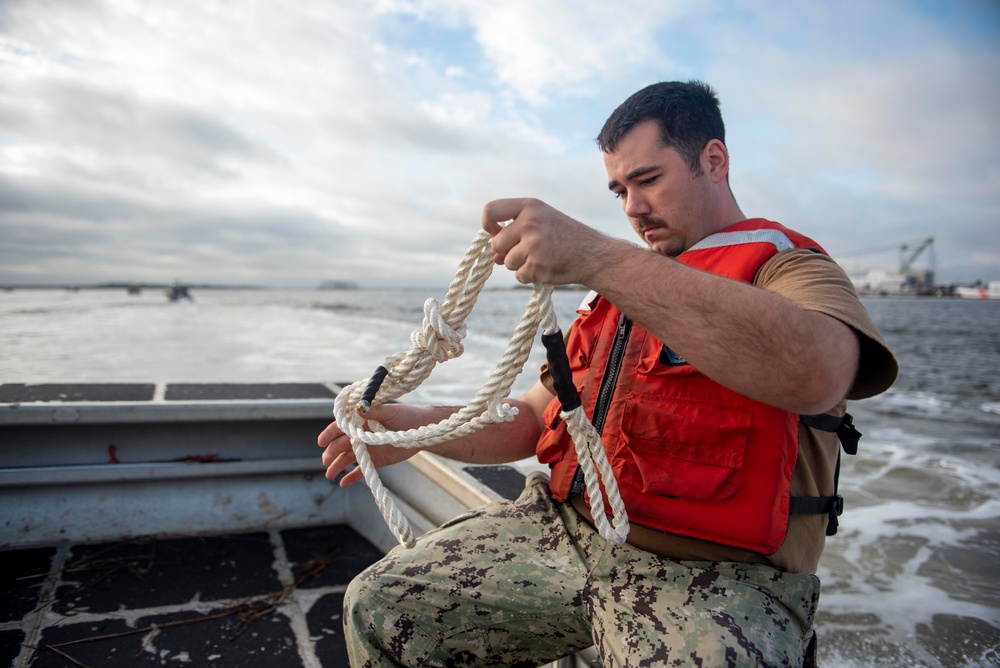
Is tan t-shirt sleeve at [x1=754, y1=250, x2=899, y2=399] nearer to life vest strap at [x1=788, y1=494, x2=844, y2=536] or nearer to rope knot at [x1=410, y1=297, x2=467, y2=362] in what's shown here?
life vest strap at [x1=788, y1=494, x2=844, y2=536]

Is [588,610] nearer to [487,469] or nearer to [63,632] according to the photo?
[487,469]

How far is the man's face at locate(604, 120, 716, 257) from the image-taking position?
5.32 ft

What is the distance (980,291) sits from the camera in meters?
71.5

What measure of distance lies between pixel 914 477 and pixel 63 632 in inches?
250

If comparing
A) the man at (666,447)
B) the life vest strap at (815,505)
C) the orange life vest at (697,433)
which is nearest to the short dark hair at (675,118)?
the man at (666,447)

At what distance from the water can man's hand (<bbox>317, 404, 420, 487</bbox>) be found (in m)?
2.35

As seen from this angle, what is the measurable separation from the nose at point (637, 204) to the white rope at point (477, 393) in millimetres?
522

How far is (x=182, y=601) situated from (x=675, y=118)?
2.38 meters

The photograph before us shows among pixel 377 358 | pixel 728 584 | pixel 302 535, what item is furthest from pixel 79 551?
pixel 377 358

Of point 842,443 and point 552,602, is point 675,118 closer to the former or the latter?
point 842,443

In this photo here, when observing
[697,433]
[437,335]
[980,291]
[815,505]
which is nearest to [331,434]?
[437,335]

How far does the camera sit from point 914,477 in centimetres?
567

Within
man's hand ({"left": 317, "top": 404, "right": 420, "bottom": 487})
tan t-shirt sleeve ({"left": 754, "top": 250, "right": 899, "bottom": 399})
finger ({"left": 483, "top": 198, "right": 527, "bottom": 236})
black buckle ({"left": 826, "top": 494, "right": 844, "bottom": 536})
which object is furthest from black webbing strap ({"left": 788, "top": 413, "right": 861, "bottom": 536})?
man's hand ({"left": 317, "top": 404, "right": 420, "bottom": 487})

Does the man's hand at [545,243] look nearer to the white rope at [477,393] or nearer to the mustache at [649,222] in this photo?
the white rope at [477,393]
